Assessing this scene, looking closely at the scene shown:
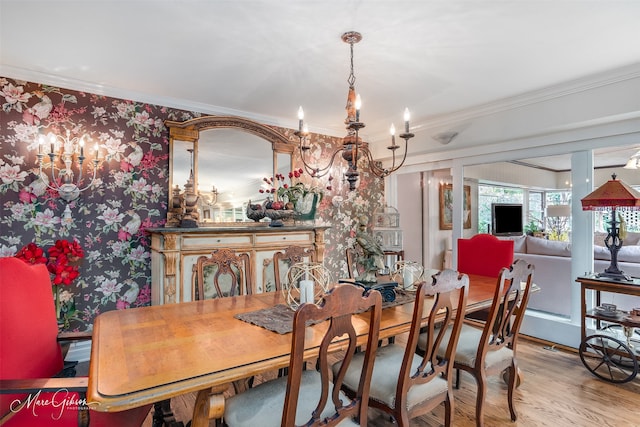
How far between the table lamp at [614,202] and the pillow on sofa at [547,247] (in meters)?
0.50

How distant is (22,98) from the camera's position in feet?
9.02

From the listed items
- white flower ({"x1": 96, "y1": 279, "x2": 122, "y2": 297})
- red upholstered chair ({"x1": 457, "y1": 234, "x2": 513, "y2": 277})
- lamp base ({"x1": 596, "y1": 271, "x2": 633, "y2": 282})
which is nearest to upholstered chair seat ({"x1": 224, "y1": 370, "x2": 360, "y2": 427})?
red upholstered chair ({"x1": 457, "y1": 234, "x2": 513, "y2": 277})

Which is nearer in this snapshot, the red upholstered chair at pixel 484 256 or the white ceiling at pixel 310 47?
the white ceiling at pixel 310 47

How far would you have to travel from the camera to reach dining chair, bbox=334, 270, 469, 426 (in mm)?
1456

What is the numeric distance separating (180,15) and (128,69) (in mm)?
1006

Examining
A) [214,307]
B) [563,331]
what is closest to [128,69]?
[214,307]

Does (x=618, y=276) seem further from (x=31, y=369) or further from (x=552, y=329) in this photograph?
(x=31, y=369)

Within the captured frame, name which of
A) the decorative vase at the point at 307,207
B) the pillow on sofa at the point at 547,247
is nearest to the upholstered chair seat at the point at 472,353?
the pillow on sofa at the point at 547,247

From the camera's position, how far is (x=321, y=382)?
1.36 metres

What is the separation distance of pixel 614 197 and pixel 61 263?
4.26m

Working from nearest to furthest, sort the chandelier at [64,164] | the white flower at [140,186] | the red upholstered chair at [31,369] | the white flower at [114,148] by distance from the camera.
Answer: the red upholstered chair at [31,369] → the chandelier at [64,164] → the white flower at [114,148] → the white flower at [140,186]

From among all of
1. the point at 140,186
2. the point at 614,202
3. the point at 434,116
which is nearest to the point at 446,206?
the point at 434,116

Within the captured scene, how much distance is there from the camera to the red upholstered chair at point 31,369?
1158mm

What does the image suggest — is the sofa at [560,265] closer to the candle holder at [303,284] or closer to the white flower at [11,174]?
the candle holder at [303,284]
